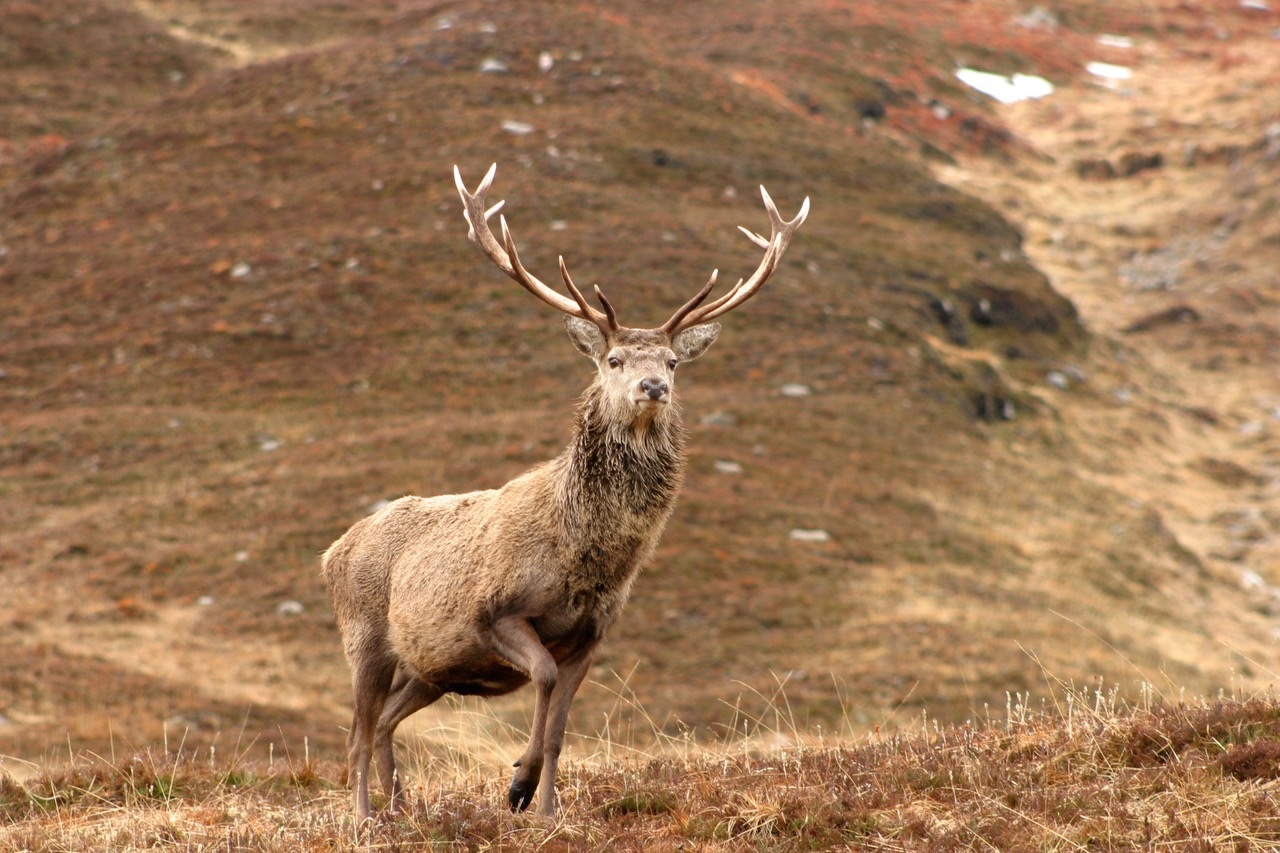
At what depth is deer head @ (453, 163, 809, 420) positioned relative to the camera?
8352 millimetres

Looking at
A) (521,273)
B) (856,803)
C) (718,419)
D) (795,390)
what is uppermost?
(521,273)

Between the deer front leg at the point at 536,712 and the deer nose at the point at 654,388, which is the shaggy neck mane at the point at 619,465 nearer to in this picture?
the deer nose at the point at 654,388

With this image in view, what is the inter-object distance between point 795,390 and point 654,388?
90.2 ft

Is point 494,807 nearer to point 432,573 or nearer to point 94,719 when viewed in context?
point 432,573

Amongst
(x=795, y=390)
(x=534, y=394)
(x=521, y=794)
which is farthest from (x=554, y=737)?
(x=795, y=390)

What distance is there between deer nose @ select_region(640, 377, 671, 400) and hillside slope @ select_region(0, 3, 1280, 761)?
8611 mm

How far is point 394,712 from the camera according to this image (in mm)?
9016

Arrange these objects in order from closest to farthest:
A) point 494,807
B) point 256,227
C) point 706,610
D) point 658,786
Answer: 1. point 494,807
2. point 658,786
3. point 706,610
4. point 256,227

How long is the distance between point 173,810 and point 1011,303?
39619 mm

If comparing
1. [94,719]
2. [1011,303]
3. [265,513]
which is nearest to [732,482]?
[265,513]

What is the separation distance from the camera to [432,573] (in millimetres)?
8656

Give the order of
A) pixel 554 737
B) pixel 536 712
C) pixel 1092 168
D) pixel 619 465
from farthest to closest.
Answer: pixel 1092 168
pixel 619 465
pixel 554 737
pixel 536 712

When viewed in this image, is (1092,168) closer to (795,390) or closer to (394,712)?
(795,390)

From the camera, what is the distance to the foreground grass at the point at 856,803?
20.9 ft
